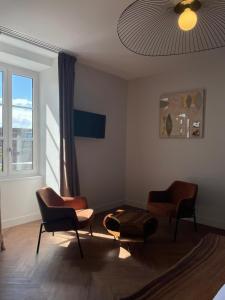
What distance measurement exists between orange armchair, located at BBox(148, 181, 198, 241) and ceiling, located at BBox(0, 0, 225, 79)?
6.68ft

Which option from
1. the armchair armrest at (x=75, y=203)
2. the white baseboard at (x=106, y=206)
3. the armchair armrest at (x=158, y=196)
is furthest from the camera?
the white baseboard at (x=106, y=206)

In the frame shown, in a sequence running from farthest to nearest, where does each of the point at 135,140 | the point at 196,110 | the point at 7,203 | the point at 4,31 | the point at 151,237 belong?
the point at 135,140 < the point at 196,110 < the point at 7,203 < the point at 151,237 < the point at 4,31

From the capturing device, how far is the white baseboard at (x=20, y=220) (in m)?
3.63

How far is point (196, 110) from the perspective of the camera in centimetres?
407

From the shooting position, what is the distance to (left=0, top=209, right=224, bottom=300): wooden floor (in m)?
2.14

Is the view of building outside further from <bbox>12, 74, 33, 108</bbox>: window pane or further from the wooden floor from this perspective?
the wooden floor

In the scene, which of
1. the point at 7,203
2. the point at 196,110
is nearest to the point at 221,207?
the point at 196,110

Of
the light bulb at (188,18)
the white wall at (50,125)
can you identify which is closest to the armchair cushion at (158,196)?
the white wall at (50,125)

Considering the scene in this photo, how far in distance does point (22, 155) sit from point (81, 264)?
2.10 m

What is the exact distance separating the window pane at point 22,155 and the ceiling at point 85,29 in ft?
5.31

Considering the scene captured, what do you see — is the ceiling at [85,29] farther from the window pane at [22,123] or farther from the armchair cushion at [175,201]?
the armchair cushion at [175,201]

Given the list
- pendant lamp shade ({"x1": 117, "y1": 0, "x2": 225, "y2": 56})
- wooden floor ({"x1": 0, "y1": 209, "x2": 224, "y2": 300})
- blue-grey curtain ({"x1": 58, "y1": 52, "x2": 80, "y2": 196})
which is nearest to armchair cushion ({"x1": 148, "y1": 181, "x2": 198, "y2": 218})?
wooden floor ({"x1": 0, "y1": 209, "x2": 224, "y2": 300})

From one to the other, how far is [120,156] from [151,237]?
202cm

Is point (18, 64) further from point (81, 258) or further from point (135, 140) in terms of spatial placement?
point (81, 258)
